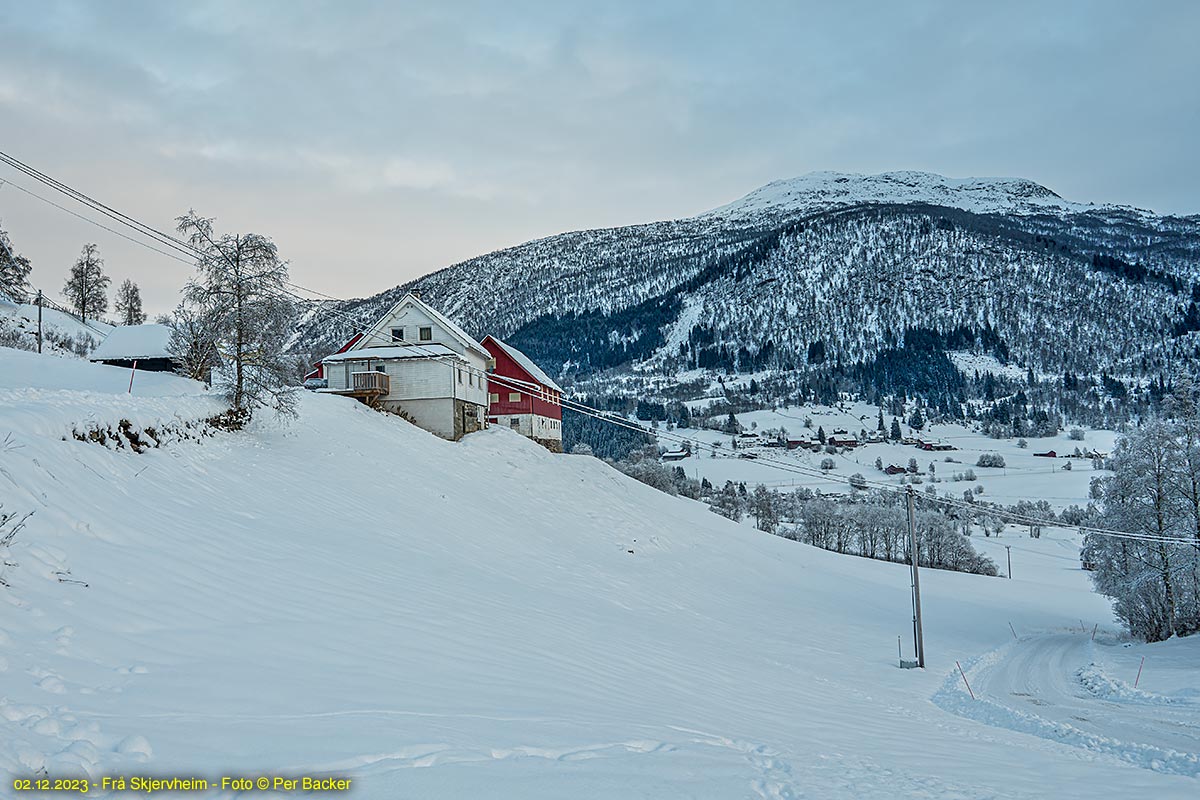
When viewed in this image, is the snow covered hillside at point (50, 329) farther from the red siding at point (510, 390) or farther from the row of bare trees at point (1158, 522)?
the row of bare trees at point (1158, 522)

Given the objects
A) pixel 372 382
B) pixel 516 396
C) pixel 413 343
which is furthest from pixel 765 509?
pixel 372 382

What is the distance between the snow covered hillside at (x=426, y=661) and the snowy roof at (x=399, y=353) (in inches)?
458

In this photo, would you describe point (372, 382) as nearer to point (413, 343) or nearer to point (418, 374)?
point (418, 374)

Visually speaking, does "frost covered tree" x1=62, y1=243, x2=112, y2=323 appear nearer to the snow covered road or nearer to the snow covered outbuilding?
the snow covered outbuilding

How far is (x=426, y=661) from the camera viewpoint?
940cm

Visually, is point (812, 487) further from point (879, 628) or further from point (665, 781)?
point (665, 781)

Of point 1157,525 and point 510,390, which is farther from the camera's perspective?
point 510,390

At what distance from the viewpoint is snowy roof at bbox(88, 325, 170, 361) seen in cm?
4481

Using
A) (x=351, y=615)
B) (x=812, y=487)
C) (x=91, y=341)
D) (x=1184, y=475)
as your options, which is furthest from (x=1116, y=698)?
(x=812, y=487)

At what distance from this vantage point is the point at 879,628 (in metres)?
30.5

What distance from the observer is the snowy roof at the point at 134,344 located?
44.8 meters

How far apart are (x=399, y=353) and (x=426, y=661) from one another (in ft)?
110

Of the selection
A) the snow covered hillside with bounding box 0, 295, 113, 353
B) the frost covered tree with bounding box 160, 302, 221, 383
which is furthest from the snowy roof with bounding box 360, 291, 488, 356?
the snow covered hillside with bounding box 0, 295, 113, 353

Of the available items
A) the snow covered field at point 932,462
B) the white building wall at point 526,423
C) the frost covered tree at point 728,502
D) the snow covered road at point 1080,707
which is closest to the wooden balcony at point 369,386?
the white building wall at point 526,423
